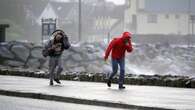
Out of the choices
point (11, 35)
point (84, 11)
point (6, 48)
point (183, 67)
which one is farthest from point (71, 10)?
point (6, 48)

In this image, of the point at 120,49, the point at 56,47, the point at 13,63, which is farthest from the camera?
the point at 13,63

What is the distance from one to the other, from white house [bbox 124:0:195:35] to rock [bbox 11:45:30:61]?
63051 millimetres

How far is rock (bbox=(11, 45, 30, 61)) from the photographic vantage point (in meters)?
44.4

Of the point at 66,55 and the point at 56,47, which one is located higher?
the point at 66,55

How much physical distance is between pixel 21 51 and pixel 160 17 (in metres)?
67.6

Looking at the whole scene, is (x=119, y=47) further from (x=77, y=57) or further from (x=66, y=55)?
(x=77, y=57)

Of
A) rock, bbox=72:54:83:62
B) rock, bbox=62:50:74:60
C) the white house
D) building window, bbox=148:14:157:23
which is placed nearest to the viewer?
rock, bbox=62:50:74:60

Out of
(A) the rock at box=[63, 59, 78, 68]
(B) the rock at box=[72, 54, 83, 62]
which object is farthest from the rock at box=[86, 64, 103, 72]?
(A) the rock at box=[63, 59, 78, 68]

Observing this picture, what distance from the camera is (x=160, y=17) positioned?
363ft

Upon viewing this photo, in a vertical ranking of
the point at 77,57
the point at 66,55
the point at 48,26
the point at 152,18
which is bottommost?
the point at 77,57

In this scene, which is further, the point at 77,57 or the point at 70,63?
the point at 77,57

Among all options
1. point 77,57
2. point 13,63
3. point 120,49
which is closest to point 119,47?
point 120,49

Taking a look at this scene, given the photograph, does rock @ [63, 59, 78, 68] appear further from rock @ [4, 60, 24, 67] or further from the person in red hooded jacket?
the person in red hooded jacket

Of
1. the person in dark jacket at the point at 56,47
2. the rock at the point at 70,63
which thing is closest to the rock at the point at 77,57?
the rock at the point at 70,63
